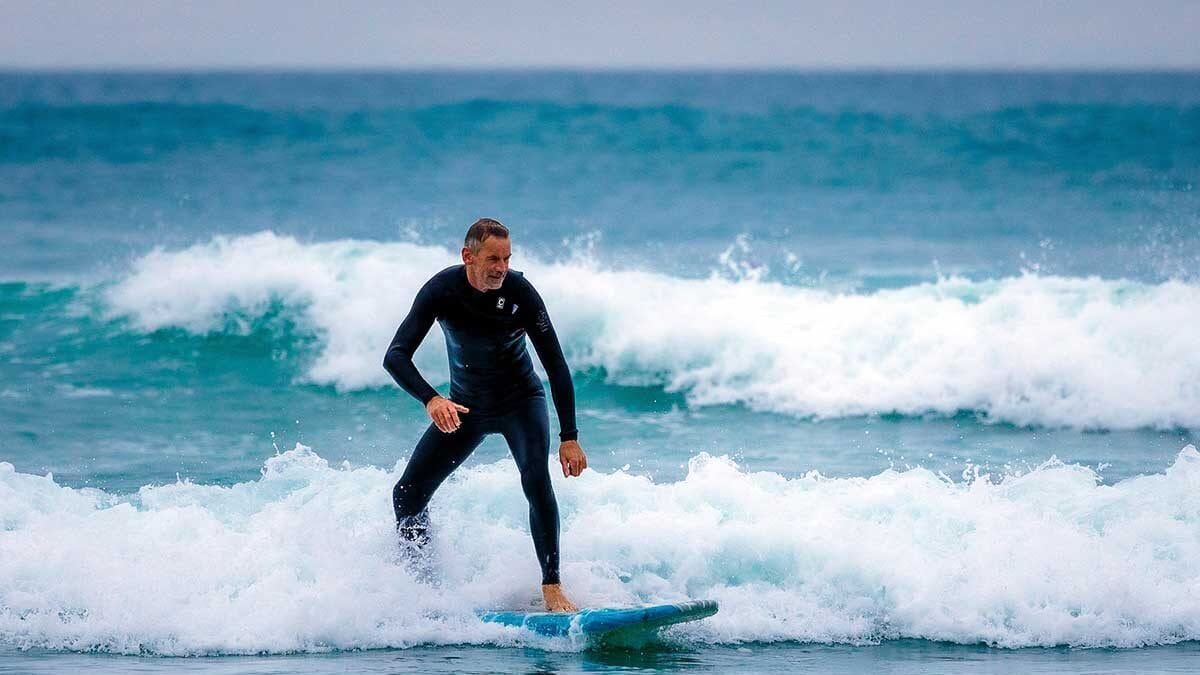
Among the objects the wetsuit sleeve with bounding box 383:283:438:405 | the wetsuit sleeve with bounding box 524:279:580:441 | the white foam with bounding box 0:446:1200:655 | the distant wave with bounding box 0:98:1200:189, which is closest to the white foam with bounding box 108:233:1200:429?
the white foam with bounding box 0:446:1200:655

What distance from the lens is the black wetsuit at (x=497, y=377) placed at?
6371mm

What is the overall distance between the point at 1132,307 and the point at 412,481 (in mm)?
9186

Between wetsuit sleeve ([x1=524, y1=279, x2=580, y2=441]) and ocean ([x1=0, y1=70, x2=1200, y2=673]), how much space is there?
0.89 m

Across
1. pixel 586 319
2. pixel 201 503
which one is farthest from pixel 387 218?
pixel 201 503

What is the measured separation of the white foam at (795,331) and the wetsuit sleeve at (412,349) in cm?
637

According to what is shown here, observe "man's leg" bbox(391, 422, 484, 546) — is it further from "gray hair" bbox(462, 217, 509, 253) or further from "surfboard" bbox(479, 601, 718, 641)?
"gray hair" bbox(462, 217, 509, 253)

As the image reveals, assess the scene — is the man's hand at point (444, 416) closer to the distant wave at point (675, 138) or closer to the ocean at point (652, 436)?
the ocean at point (652, 436)

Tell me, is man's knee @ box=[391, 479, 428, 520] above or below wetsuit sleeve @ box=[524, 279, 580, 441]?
below

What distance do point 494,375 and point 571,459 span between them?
1.66 feet

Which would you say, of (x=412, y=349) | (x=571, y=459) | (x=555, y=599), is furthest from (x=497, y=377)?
(x=555, y=599)

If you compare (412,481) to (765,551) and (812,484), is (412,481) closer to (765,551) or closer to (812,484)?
(765,551)

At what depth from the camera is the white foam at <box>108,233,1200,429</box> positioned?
12430 mm

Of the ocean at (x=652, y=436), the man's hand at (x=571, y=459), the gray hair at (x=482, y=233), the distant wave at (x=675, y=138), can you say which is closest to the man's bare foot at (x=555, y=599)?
the ocean at (x=652, y=436)

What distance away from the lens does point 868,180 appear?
33.8 m
